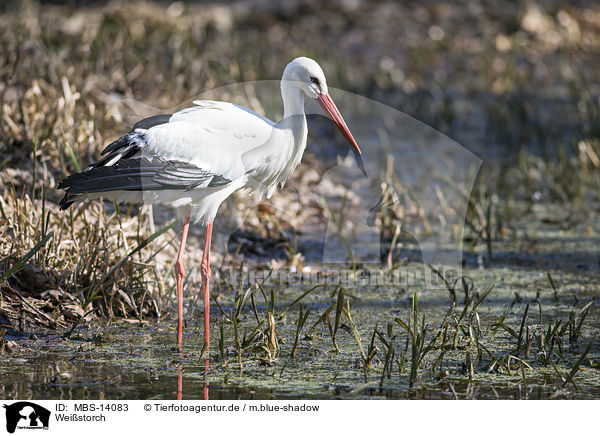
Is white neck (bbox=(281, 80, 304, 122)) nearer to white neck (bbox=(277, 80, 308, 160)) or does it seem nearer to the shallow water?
white neck (bbox=(277, 80, 308, 160))

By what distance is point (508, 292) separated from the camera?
18.2 ft

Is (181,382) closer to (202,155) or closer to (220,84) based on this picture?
(202,155)

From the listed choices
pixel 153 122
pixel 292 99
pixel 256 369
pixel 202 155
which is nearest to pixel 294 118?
pixel 292 99

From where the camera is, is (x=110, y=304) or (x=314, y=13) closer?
(x=110, y=304)

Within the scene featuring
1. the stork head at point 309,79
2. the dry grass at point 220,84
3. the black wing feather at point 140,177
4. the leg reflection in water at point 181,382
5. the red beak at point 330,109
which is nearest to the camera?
the leg reflection in water at point 181,382

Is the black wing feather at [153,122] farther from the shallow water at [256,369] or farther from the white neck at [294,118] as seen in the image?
the shallow water at [256,369]

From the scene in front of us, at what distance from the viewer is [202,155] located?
4.56m

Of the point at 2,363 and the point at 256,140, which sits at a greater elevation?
the point at 256,140

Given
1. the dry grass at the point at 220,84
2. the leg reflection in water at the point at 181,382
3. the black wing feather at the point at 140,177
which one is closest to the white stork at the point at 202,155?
the black wing feather at the point at 140,177

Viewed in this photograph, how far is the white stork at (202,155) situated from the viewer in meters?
4.47

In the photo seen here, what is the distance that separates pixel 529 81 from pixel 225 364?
7.38m

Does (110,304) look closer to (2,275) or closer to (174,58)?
(2,275)

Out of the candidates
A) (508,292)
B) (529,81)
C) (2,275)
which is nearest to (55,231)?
(2,275)

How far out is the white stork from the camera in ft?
14.7
